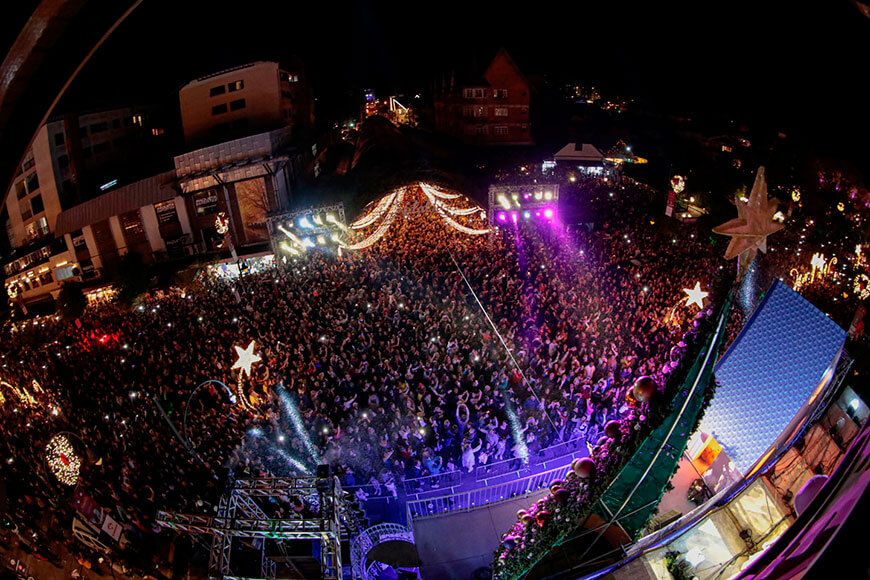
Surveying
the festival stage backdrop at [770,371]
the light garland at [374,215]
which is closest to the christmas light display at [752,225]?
the festival stage backdrop at [770,371]

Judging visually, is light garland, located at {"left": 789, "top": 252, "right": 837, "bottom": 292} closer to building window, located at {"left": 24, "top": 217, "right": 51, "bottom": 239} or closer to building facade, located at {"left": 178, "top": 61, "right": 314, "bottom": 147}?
building facade, located at {"left": 178, "top": 61, "right": 314, "bottom": 147}

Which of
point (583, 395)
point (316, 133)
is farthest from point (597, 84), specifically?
point (583, 395)

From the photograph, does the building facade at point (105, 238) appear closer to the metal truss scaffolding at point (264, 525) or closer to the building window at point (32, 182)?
the building window at point (32, 182)

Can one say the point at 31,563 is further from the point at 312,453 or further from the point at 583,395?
the point at 583,395

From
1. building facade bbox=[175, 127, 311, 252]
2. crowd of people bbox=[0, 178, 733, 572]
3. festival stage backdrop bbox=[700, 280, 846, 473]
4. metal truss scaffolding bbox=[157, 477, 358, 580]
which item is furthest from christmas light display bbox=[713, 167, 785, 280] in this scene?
building facade bbox=[175, 127, 311, 252]

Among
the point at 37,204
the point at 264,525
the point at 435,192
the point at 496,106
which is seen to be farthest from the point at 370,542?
the point at 496,106

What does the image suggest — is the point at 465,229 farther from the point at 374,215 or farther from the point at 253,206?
the point at 253,206
